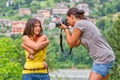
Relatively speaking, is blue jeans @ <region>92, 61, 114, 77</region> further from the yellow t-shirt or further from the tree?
the tree

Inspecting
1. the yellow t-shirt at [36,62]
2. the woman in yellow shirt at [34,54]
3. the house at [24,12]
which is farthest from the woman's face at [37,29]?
the house at [24,12]

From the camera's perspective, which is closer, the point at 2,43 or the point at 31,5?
the point at 2,43

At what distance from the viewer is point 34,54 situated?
16.6 feet

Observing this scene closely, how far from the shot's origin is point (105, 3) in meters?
99.1

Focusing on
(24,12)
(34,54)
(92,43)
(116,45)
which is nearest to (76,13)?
(92,43)

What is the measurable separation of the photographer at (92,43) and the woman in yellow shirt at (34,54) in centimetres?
33

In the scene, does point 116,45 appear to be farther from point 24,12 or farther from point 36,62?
point 24,12

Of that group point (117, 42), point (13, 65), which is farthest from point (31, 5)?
point (13, 65)

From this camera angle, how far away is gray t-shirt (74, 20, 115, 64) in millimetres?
4812

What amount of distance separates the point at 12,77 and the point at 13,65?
56cm

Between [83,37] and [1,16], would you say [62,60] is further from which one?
[83,37]

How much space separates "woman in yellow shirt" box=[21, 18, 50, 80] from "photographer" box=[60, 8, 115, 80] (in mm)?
327

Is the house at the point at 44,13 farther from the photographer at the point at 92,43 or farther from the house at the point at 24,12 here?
the photographer at the point at 92,43

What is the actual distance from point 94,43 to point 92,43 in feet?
0.07
